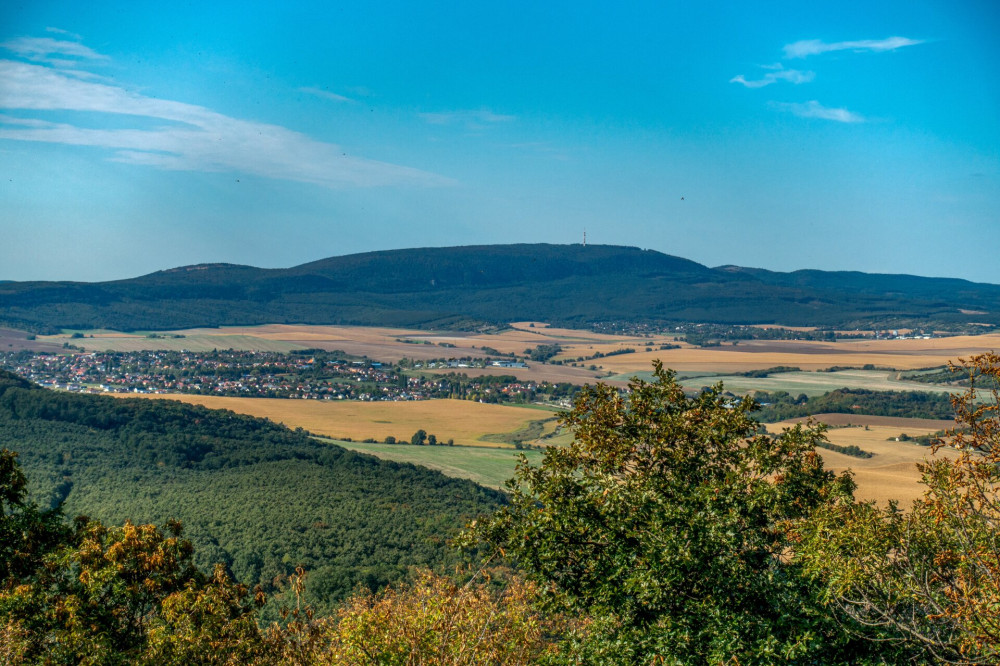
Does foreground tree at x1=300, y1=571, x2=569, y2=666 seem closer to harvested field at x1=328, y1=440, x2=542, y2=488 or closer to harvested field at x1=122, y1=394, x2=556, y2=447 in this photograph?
harvested field at x1=328, y1=440, x2=542, y2=488

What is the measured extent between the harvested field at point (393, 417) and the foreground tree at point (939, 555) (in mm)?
56112

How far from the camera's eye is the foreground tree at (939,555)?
901 cm

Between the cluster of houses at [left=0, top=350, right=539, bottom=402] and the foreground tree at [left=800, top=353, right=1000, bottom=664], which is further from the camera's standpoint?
the cluster of houses at [left=0, top=350, right=539, bottom=402]

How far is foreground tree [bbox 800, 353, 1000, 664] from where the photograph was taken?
9.01 metres

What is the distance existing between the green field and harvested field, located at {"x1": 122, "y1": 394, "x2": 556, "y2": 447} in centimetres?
356

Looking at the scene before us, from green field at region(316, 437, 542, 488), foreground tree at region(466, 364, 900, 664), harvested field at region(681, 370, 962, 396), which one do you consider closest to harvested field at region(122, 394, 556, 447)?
green field at region(316, 437, 542, 488)

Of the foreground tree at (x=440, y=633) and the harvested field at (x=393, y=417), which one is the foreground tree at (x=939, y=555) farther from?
the harvested field at (x=393, y=417)

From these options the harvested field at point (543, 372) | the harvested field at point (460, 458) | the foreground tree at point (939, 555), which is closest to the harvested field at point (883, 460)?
the harvested field at point (460, 458)

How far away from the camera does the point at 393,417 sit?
266 ft

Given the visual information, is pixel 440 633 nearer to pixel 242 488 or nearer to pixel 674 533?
pixel 674 533

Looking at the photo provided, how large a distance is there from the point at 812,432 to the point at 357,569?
2123 centimetres

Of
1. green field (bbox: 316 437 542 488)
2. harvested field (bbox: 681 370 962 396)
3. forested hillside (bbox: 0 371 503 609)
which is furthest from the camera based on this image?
harvested field (bbox: 681 370 962 396)

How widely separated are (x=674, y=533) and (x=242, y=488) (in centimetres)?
3663

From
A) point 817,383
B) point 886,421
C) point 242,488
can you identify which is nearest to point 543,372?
point 817,383
